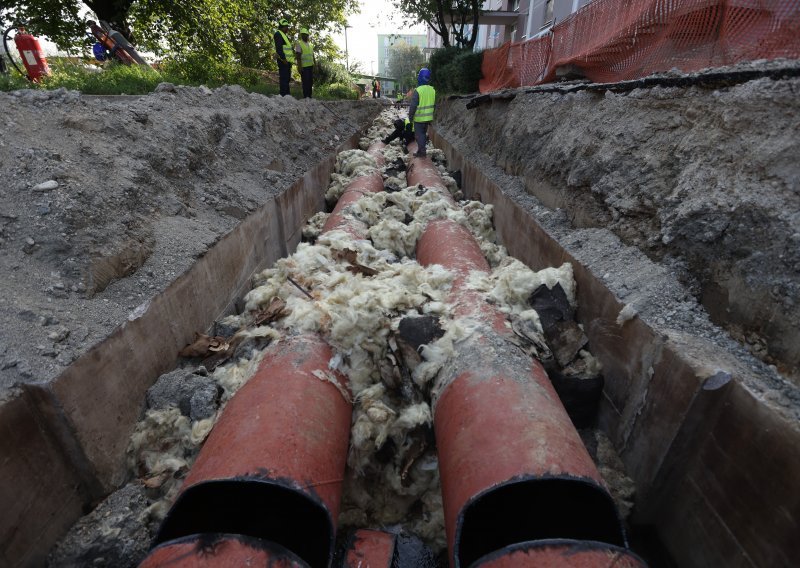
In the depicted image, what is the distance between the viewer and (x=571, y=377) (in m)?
2.71

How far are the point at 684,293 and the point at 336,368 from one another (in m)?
2.04

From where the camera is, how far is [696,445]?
198cm

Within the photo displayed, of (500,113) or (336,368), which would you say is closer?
(336,368)

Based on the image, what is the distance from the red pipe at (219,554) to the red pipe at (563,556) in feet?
2.31

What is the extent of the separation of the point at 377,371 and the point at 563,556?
1.46m

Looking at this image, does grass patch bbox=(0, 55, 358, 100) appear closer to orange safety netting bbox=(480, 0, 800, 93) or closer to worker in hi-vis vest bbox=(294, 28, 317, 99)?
worker in hi-vis vest bbox=(294, 28, 317, 99)

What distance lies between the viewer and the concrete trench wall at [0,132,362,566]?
173cm

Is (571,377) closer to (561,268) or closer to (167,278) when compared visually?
(561,268)

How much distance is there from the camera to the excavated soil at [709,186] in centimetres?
198

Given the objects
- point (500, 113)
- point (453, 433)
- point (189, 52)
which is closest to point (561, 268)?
point (453, 433)

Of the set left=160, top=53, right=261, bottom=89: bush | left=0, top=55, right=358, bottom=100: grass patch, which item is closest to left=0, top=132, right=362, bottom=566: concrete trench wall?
left=0, top=55, right=358, bottom=100: grass patch

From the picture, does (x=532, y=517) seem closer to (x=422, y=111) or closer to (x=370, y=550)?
(x=370, y=550)

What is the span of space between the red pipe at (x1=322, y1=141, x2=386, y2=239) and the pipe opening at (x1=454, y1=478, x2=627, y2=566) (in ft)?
9.64

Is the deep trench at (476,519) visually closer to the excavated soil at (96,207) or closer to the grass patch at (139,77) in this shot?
the excavated soil at (96,207)
